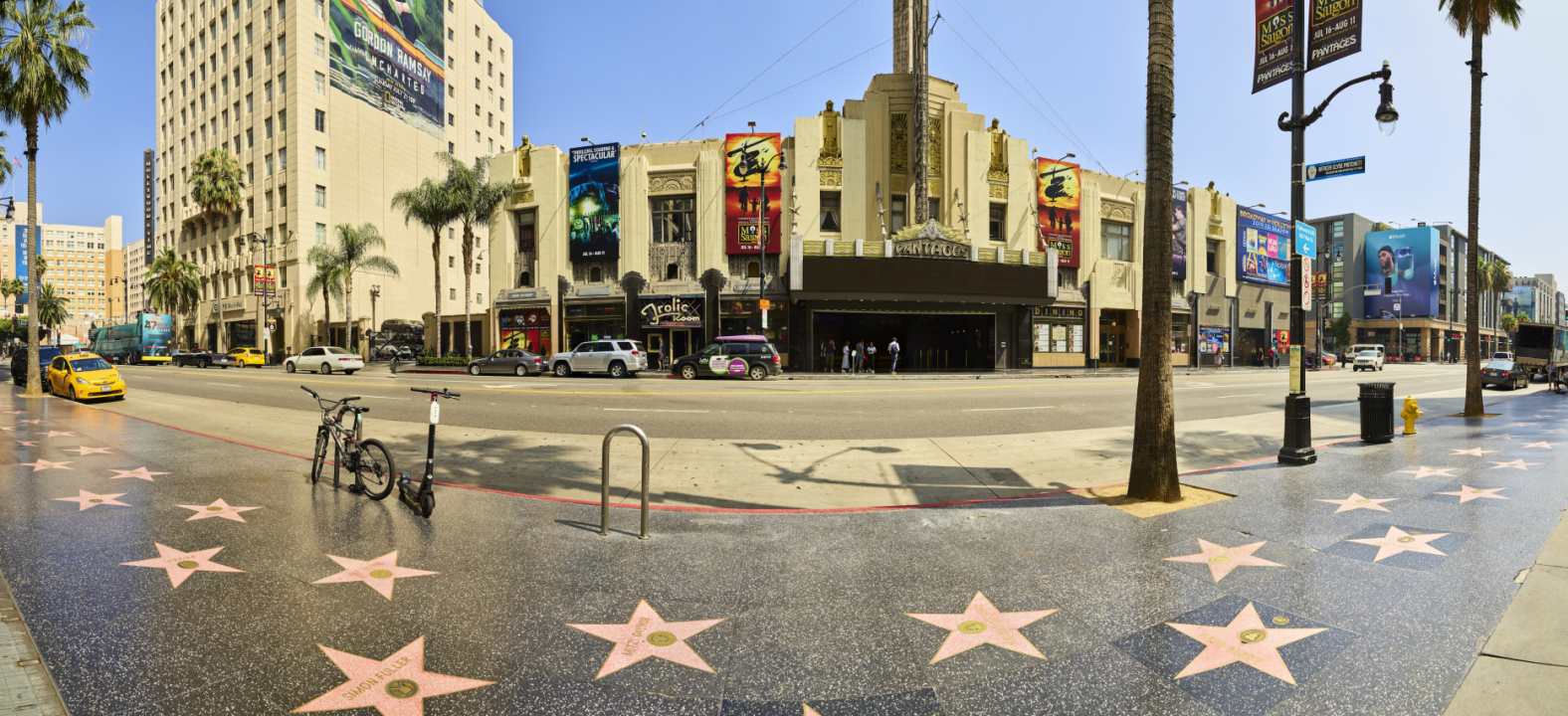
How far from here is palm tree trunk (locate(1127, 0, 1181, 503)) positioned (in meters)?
7.32

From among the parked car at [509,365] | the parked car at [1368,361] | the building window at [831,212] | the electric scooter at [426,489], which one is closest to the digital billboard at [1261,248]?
the parked car at [1368,361]

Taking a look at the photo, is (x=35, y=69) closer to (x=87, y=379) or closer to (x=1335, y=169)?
(x=87, y=379)

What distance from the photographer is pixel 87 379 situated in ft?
60.0

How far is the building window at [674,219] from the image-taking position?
37781 mm

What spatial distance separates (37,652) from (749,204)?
1376 inches

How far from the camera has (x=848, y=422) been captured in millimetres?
13781

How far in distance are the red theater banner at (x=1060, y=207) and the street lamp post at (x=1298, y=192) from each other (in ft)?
102

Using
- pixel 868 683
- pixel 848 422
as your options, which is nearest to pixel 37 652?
pixel 868 683

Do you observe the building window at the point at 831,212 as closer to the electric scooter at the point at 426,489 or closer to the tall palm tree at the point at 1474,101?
the tall palm tree at the point at 1474,101

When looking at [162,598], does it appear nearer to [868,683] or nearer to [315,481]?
[315,481]

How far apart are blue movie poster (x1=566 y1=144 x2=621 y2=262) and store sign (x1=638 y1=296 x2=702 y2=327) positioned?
3908 millimetres

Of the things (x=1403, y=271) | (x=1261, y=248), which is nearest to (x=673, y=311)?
(x=1261, y=248)

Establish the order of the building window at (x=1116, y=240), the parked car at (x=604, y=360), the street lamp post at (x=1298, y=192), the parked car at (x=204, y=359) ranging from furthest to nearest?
1. the parked car at (x=204, y=359)
2. the building window at (x=1116, y=240)
3. the parked car at (x=604, y=360)
4. the street lamp post at (x=1298, y=192)

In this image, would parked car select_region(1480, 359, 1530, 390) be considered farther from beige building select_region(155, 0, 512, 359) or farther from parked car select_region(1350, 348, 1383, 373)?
beige building select_region(155, 0, 512, 359)
